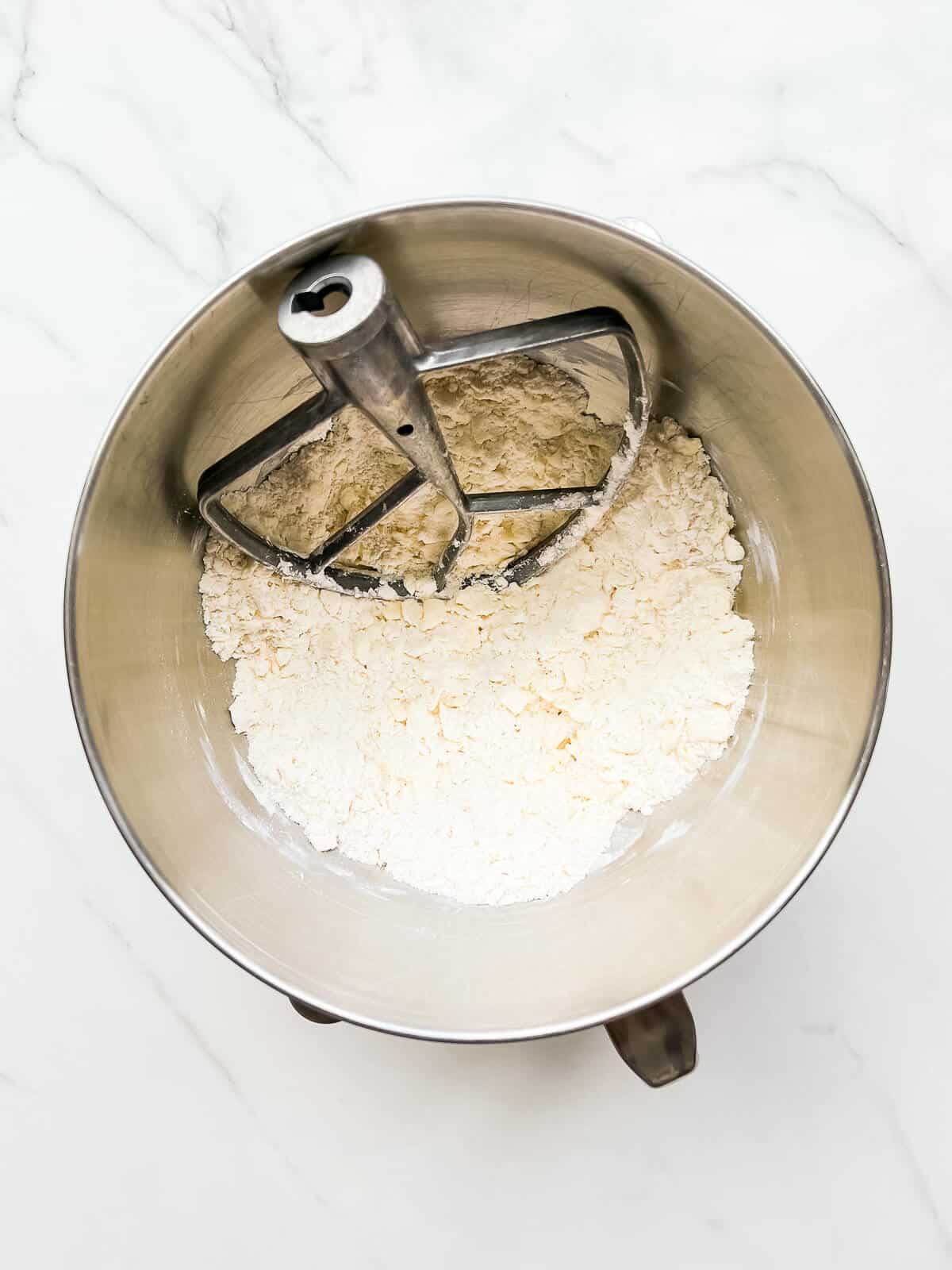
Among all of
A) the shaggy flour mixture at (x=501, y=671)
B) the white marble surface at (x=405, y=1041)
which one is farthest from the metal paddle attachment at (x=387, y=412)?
the white marble surface at (x=405, y=1041)

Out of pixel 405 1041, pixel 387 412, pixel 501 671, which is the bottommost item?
pixel 405 1041

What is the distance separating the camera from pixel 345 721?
2.02 ft

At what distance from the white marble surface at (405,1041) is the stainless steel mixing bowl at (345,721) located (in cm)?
13

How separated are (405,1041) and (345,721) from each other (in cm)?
26

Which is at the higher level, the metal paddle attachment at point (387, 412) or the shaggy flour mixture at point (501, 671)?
the metal paddle attachment at point (387, 412)

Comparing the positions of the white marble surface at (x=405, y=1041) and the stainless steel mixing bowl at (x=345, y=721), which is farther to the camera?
the white marble surface at (x=405, y=1041)

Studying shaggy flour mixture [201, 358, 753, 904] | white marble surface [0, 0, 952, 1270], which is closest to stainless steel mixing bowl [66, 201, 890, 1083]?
shaggy flour mixture [201, 358, 753, 904]

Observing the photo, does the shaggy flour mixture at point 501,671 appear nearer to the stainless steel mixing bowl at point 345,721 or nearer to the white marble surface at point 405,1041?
the stainless steel mixing bowl at point 345,721

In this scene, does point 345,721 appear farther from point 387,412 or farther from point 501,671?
point 387,412

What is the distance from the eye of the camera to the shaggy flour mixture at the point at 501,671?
61 cm

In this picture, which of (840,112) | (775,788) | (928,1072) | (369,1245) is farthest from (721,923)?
(840,112)

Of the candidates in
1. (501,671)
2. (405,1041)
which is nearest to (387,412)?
(501,671)

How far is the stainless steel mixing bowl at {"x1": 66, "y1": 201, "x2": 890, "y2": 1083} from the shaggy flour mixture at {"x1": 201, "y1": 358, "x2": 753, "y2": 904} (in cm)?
2

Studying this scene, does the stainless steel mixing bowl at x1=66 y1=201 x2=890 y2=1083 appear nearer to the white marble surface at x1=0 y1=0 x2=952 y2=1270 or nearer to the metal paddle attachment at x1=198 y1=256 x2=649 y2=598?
the metal paddle attachment at x1=198 y1=256 x2=649 y2=598
